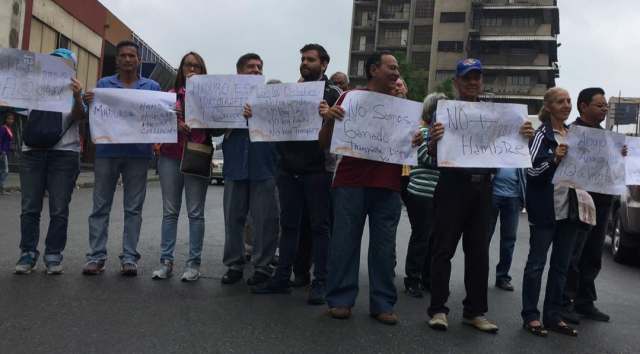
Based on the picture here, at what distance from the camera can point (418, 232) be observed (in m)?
5.97

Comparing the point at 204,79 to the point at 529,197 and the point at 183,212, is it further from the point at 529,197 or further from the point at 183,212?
the point at 183,212

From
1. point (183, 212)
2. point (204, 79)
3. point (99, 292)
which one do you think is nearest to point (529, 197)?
point (204, 79)

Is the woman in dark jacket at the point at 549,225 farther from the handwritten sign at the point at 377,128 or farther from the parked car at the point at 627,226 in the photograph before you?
the parked car at the point at 627,226

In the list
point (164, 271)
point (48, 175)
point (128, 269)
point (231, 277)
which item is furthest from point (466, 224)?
point (48, 175)

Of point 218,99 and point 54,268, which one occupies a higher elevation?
point 218,99

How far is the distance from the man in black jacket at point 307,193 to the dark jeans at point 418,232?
112 cm

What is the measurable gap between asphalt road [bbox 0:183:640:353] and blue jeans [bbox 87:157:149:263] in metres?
0.24

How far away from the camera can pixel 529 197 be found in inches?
186

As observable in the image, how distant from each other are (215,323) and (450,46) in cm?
6617

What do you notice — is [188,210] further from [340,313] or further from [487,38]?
[487,38]

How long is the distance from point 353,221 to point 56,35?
21.7m

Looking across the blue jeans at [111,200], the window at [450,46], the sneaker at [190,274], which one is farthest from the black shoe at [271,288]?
the window at [450,46]

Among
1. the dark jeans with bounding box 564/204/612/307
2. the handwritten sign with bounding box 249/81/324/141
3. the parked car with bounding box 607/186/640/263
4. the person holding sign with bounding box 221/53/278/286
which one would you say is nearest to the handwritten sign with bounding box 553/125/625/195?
the dark jeans with bounding box 564/204/612/307

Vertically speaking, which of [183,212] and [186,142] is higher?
[186,142]
